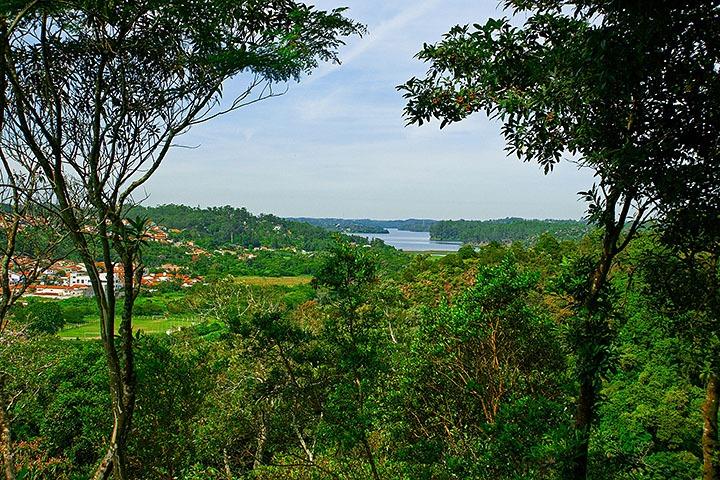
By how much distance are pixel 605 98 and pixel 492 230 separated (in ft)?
226

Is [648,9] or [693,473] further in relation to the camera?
[693,473]

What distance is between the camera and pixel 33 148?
304cm

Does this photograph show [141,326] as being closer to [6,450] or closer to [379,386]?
[379,386]

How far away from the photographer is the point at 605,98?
6.52 feet

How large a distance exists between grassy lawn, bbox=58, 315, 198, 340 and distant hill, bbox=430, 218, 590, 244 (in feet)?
101

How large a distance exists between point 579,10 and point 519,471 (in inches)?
111

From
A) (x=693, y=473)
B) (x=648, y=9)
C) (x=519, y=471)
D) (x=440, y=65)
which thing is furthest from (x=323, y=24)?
(x=693, y=473)

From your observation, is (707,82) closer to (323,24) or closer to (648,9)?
(648,9)

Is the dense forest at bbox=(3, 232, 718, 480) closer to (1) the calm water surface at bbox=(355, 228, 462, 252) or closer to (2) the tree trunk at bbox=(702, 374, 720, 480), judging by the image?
(2) the tree trunk at bbox=(702, 374, 720, 480)

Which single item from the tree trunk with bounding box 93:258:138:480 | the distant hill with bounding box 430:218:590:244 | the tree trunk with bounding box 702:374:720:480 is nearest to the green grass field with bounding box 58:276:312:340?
the tree trunk with bounding box 702:374:720:480

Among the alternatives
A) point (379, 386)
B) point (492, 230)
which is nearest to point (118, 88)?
point (379, 386)

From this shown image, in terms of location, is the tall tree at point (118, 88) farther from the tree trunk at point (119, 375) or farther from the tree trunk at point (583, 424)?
the tree trunk at point (583, 424)

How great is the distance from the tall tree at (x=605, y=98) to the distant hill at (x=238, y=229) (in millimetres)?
51673

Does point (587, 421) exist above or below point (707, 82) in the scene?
below
